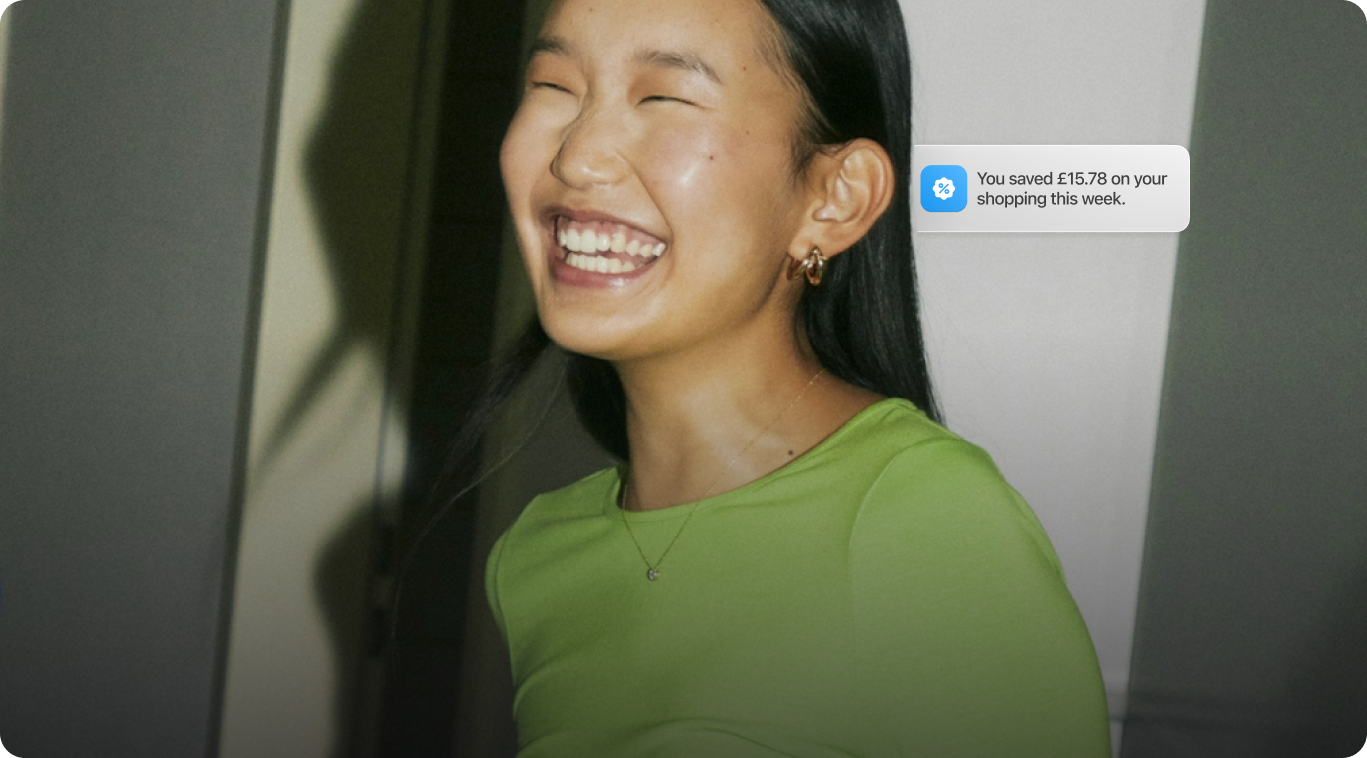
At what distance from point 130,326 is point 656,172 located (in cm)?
50

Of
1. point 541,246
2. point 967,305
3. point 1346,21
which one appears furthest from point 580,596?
point 1346,21

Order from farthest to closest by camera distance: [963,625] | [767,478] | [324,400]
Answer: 1. [324,400]
2. [767,478]
3. [963,625]

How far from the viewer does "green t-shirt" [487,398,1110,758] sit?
66 centimetres

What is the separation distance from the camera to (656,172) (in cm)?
73

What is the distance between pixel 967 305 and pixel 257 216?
575 mm

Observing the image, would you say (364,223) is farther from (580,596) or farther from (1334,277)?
(1334,277)

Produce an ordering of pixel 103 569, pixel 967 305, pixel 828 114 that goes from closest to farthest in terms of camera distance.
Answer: pixel 828 114
pixel 967 305
pixel 103 569

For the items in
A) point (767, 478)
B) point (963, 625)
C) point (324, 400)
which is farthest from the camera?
point (324, 400)

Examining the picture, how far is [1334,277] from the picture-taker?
0.83 meters

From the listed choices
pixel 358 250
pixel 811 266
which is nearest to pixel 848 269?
pixel 811 266

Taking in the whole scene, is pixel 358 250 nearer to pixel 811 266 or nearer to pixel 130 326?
pixel 130 326

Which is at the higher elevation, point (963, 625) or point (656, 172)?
point (656, 172)

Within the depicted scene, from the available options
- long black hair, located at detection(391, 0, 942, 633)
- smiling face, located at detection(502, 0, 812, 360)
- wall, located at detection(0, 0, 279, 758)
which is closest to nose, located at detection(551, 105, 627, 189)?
smiling face, located at detection(502, 0, 812, 360)

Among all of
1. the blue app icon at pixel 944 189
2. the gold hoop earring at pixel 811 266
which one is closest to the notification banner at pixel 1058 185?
the blue app icon at pixel 944 189
